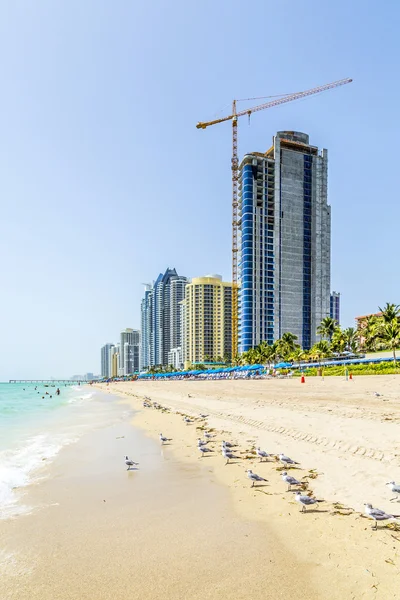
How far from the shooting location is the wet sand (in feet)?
18.9

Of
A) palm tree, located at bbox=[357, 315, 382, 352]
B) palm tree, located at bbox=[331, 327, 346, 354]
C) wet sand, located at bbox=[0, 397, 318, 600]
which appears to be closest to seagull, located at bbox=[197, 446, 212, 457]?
wet sand, located at bbox=[0, 397, 318, 600]

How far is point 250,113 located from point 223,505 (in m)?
194

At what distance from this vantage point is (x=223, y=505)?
9.11 meters

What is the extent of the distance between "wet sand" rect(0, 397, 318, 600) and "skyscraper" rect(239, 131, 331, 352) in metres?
139

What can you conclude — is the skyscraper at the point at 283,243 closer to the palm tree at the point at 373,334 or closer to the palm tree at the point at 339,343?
the palm tree at the point at 339,343

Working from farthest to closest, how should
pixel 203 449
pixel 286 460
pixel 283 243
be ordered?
pixel 283 243 < pixel 203 449 < pixel 286 460

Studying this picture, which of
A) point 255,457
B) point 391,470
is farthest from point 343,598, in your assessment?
point 255,457

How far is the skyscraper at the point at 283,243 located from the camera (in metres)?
152

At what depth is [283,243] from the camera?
517 ft

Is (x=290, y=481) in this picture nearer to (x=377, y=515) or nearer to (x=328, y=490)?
(x=328, y=490)

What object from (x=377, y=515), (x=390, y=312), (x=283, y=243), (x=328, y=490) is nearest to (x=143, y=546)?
(x=377, y=515)

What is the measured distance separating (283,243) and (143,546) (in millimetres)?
156680

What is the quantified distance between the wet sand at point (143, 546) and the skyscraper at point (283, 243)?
139200 mm

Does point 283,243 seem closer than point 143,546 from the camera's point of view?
No
